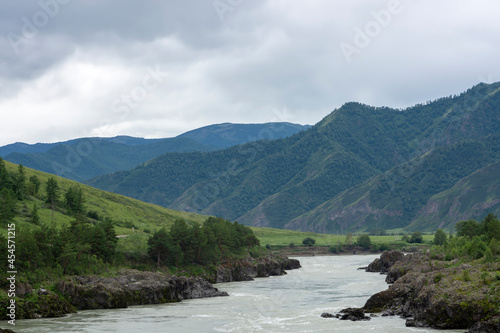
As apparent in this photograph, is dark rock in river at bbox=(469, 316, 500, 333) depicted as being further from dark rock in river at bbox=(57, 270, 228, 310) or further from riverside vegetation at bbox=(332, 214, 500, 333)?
dark rock in river at bbox=(57, 270, 228, 310)

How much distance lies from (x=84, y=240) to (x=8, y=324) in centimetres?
2700

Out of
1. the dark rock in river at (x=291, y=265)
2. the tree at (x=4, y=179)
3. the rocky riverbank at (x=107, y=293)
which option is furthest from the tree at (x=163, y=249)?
the dark rock in river at (x=291, y=265)

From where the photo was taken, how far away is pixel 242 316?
66.6 meters

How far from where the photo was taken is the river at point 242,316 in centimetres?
5767

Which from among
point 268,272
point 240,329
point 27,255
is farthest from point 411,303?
point 268,272

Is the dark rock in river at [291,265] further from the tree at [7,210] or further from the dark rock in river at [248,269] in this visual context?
the tree at [7,210]

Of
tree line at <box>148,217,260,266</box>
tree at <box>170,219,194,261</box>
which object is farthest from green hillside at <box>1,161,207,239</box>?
tree line at <box>148,217,260,266</box>

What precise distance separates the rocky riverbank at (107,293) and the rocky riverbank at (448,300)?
30.3m

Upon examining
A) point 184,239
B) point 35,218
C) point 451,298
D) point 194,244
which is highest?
point 35,218

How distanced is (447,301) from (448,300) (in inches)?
5.9

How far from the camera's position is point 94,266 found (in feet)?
265

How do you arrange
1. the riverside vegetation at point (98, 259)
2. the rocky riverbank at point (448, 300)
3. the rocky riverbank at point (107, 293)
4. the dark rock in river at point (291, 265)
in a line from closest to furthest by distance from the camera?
the rocky riverbank at point (448, 300)
the rocky riverbank at point (107, 293)
the riverside vegetation at point (98, 259)
the dark rock in river at point (291, 265)

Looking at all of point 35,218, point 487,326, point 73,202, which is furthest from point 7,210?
point 487,326

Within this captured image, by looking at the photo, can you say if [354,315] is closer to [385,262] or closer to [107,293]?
[107,293]
